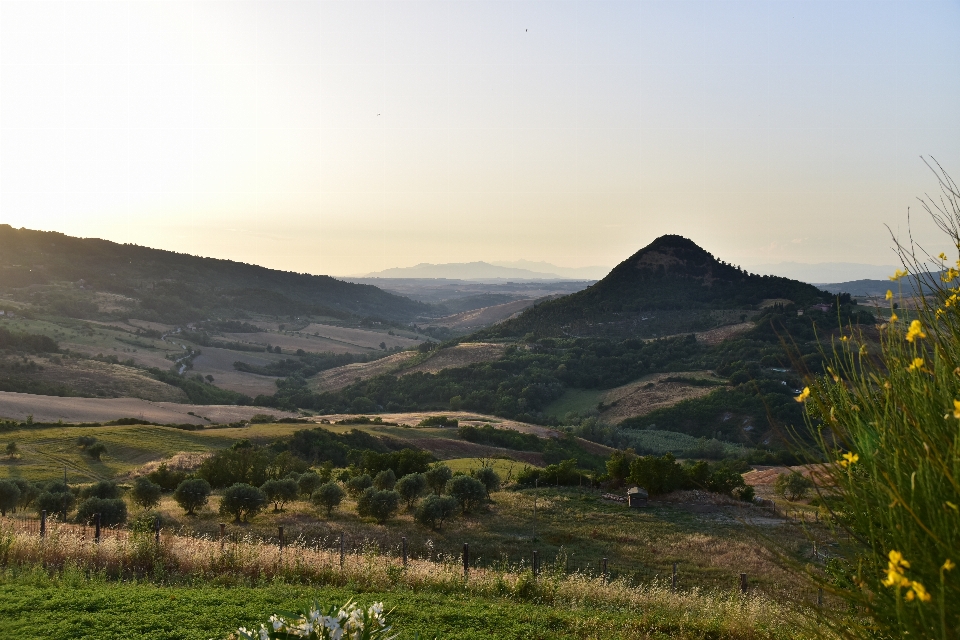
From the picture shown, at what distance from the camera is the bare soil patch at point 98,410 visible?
5141 centimetres

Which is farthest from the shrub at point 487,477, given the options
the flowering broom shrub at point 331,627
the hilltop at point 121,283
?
the hilltop at point 121,283

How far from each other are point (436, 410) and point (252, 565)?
68.4 meters

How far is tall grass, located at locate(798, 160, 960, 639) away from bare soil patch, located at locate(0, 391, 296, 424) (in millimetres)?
56810

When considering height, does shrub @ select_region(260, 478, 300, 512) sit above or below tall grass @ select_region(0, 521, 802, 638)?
below

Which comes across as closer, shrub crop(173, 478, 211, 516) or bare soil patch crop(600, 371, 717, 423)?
shrub crop(173, 478, 211, 516)

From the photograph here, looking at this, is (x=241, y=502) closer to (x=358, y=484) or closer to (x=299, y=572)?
(x=358, y=484)

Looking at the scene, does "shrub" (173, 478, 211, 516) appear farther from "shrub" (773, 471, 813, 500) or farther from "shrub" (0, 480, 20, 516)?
"shrub" (773, 471, 813, 500)

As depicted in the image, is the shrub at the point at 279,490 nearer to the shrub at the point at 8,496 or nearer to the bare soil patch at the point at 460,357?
the shrub at the point at 8,496

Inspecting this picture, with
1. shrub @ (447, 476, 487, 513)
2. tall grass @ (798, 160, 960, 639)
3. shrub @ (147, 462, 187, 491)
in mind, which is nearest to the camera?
tall grass @ (798, 160, 960, 639)

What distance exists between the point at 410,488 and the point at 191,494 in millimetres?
8320

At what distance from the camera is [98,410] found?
5584cm

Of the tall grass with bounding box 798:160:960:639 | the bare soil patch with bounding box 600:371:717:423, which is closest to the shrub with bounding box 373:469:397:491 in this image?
the tall grass with bounding box 798:160:960:639

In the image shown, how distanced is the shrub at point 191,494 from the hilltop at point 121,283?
11622 centimetres

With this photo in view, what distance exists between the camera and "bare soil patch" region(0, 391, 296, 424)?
51.4 metres
